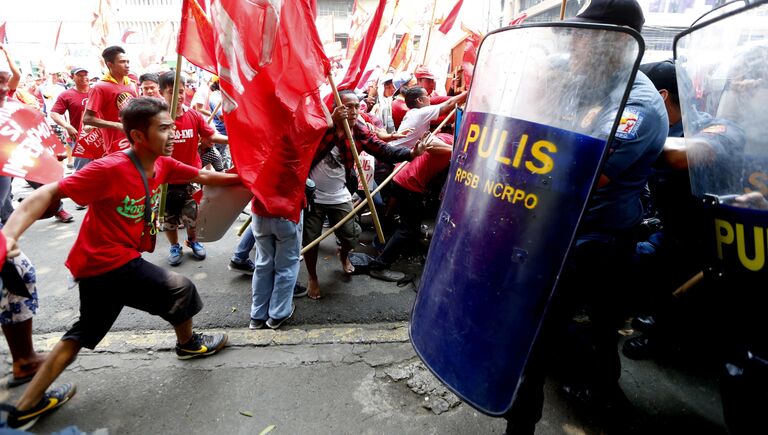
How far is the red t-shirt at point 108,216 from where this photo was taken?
2.11 meters

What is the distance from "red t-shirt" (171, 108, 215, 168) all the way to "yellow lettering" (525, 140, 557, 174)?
143 inches

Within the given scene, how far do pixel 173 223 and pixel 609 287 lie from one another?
4.01m

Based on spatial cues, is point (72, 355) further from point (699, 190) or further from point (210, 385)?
point (699, 190)

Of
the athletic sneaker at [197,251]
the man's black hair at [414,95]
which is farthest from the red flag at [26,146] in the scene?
the man's black hair at [414,95]

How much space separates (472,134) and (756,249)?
37.7 inches

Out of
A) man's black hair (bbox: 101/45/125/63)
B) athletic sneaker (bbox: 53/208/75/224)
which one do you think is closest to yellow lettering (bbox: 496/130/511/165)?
man's black hair (bbox: 101/45/125/63)

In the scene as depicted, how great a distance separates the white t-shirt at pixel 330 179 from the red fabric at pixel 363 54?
0.51 metres

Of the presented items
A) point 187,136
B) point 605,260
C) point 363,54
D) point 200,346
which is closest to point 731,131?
point 605,260

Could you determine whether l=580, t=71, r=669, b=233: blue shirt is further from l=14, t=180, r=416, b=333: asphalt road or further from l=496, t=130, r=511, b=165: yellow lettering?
l=14, t=180, r=416, b=333: asphalt road

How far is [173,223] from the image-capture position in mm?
4230

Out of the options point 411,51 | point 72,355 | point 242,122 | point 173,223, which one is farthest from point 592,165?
point 411,51

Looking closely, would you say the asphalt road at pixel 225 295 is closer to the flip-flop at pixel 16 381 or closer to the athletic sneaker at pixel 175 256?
the athletic sneaker at pixel 175 256

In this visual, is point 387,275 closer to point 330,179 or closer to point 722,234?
point 330,179

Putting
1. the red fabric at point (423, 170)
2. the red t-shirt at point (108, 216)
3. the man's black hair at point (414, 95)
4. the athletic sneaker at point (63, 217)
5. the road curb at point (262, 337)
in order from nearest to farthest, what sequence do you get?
the red t-shirt at point (108, 216) → the road curb at point (262, 337) → the red fabric at point (423, 170) → the man's black hair at point (414, 95) → the athletic sneaker at point (63, 217)
